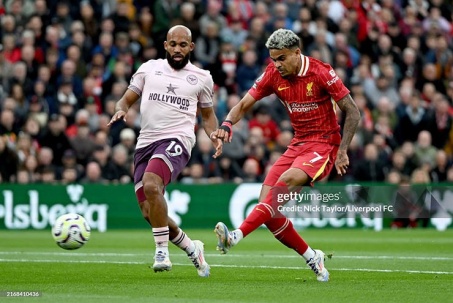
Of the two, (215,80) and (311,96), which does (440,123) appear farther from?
(311,96)

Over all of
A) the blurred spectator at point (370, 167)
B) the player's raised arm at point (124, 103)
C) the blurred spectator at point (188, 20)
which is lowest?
the blurred spectator at point (370, 167)

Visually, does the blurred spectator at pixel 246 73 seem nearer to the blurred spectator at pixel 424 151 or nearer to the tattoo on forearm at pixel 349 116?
the blurred spectator at pixel 424 151

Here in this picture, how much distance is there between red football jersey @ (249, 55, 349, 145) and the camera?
1187 centimetres

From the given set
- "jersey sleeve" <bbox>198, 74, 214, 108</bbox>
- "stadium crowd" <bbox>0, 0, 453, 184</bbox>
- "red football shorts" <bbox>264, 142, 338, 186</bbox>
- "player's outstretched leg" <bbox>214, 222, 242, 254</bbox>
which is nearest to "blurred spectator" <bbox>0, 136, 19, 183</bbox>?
"stadium crowd" <bbox>0, 0, 453, 184</bbox>

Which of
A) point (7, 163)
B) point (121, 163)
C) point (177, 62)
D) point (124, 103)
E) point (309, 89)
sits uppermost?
point (177, 62)

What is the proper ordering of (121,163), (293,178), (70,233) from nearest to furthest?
1. (293,178)
2. (70,233)
3. (121,163)

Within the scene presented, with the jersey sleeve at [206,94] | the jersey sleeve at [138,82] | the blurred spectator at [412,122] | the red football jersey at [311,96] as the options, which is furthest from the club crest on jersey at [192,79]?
the blurred spectator at [412,122]

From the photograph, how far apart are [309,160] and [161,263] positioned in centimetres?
200

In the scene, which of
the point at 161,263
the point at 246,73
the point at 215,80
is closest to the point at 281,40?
the point at 161,263

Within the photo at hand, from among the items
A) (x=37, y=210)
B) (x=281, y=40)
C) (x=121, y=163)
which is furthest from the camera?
(x=121, y=163)

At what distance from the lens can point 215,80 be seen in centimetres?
2498

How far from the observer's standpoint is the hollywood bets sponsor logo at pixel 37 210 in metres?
22.4

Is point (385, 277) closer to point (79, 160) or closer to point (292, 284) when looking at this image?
point (292, 284)

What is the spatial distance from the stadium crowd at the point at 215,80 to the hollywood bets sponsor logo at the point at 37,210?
1.54 ft
